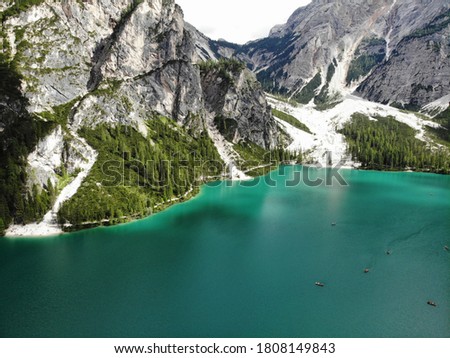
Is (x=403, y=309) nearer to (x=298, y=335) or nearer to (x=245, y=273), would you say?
(x=298, y=335)

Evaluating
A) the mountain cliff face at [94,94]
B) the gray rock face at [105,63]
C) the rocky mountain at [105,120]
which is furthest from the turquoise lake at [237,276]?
the gray rock face at [105,63]

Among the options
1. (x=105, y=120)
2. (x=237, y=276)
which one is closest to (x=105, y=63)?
(x=105, y=120)

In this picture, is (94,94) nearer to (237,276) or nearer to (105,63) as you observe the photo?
(105,63)

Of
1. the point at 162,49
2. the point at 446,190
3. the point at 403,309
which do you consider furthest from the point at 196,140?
the point at 403,309

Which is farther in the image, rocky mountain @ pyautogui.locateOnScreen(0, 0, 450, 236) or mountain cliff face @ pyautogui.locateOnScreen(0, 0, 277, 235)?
mountain cliff face @ pyautogui.locateOnScreen(0, 0, 277, 235)

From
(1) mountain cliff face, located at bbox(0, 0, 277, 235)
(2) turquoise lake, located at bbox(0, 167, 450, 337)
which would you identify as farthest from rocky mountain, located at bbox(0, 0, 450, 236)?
(2) turquoise lake, located at bbox(0, 167, 450, 337)

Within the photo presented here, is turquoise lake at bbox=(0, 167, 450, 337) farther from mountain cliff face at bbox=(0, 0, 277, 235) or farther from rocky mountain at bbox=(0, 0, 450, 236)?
mountain cliff face at bbox=(0, 0, 277, 235)

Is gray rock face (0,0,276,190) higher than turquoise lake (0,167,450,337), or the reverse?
gray rock face (0,0,276,190)

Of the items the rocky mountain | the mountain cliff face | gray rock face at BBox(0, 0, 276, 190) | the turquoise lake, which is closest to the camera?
the turquoise lake

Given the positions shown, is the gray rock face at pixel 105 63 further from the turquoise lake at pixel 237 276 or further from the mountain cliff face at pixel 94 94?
the turquoise lake at pixel 237 276
